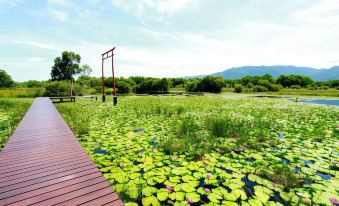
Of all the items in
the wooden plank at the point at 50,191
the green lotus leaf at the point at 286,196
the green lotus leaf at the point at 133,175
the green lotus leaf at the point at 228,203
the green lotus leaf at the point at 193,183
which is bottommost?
the green lotus leaf at the point at 286,196

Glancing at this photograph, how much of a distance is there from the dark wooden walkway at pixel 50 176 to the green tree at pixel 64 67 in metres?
37.7

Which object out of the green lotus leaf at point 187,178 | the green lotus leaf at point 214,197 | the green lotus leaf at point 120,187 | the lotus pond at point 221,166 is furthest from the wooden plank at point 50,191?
the green lotus leaf at point 214,197

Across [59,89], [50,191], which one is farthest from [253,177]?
[59,89]

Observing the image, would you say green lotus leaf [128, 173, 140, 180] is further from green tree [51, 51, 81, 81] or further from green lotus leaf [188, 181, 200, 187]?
green tree [51, 51, 81, 81]

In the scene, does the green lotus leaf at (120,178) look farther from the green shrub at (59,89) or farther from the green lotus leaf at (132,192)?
the green shrub at (59,89)

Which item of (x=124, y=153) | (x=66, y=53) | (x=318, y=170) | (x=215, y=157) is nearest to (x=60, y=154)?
(x=124, y=153)

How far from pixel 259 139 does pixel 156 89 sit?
3589cm

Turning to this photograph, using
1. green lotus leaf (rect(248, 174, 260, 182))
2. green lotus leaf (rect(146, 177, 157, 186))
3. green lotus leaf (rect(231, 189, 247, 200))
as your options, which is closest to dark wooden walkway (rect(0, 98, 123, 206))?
green lotus leaf (rect(146, 177, 157, 186))

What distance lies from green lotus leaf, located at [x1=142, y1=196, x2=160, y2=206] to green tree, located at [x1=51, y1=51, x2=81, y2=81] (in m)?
40.0

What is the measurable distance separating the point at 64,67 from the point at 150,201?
41.6 m

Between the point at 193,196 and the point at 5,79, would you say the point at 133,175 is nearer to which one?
the point at 193,196

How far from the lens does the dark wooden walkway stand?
1.99m

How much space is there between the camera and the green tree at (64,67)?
3716cm

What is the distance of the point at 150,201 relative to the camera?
8.01 feet
